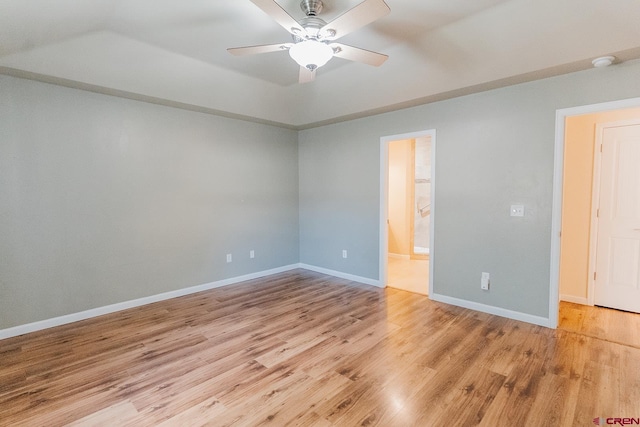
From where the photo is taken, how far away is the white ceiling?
7.11ft

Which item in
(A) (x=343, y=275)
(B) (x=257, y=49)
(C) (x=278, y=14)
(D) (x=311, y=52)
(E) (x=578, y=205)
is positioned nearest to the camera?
(C) (x=278, y=14)

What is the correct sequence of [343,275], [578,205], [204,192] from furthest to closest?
[343,275] < [204,192] < [578,205]

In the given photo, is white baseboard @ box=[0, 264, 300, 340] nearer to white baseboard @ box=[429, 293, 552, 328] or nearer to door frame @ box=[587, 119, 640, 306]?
white baseboard @ box=[429, 293, 552, 328]

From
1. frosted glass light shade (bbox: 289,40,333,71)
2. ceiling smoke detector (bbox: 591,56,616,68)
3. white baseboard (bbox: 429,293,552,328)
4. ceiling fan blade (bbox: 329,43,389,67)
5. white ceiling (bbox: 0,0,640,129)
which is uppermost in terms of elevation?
white ceiling (bbox: 0,0,640,129)

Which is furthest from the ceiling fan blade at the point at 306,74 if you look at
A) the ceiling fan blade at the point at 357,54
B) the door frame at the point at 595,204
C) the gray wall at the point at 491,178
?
the door frame at the point at 595,204

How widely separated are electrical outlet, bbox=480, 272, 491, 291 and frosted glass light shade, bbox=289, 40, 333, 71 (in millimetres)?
2872

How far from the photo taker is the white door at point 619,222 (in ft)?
10.7

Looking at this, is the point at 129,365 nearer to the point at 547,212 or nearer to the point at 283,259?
the point at 283,259

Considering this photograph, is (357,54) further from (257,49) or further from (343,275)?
(343,275)

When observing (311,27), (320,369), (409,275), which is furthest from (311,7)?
(409,275)

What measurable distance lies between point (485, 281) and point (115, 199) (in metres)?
4.33

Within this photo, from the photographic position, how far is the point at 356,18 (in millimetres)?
1783

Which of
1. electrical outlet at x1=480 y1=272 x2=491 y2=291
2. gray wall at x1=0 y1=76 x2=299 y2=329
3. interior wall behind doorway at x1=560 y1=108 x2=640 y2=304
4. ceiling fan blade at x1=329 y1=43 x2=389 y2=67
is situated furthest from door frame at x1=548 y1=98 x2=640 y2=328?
gray wall at x1=0 y1=76 x2=299 y2=329

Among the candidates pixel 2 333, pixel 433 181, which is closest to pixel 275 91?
pixel 433 181
